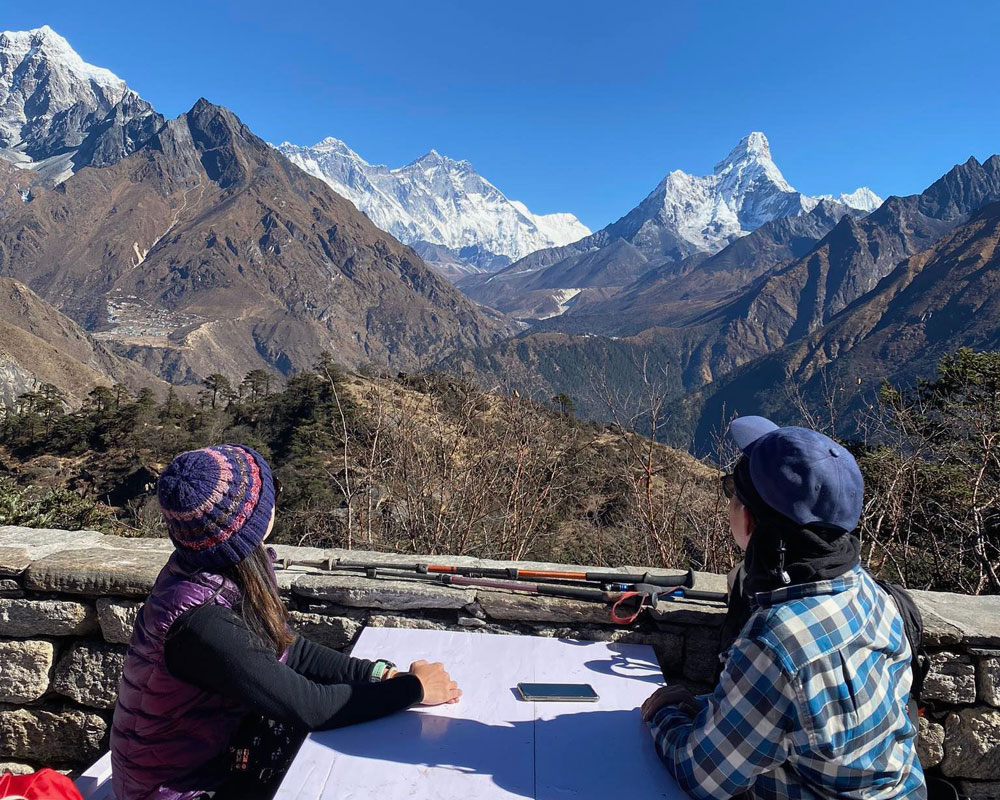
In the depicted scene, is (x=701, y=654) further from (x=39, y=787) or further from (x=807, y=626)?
(x=39, y=787)

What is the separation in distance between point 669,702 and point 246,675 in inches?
49.8

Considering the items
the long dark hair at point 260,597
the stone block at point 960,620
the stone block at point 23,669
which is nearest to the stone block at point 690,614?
the stone block at point 960,620

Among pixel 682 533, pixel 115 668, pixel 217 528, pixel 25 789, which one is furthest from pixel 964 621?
pixel 682 533

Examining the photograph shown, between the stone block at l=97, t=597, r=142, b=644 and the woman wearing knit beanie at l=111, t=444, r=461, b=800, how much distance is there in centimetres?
109

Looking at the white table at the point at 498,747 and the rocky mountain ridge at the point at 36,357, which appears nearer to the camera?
the white table at the point at 498,747

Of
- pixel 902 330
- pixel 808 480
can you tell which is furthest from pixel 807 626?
pixel 902 330

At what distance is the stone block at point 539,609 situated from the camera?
305 centimetres

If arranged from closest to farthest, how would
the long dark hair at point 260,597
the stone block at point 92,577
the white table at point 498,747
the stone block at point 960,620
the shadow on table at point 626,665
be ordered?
the white table at point 498,747, the long dark hair at point 260,597, the shadow on table at point 626,665, the stone block at point 960,620, the stone block at point 92,577

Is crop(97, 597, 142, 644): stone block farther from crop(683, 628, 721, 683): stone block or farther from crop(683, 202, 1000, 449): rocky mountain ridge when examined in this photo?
crop(683, 202, 1000, 449): rocky mountain ridge

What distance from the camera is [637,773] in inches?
77.9

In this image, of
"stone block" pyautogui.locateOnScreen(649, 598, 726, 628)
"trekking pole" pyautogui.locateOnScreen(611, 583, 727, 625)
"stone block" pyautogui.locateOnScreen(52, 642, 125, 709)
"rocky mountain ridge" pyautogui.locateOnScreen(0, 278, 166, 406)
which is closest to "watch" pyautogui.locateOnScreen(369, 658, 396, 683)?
"trekking pole" pyautogui.locateOnScreen(611, 583, 727, 625)

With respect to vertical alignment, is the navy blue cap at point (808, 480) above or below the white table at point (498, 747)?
above

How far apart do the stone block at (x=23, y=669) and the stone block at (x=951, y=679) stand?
3.82 m

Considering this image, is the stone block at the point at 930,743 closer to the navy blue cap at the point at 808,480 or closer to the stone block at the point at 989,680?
the stone block at the point at 989,680
